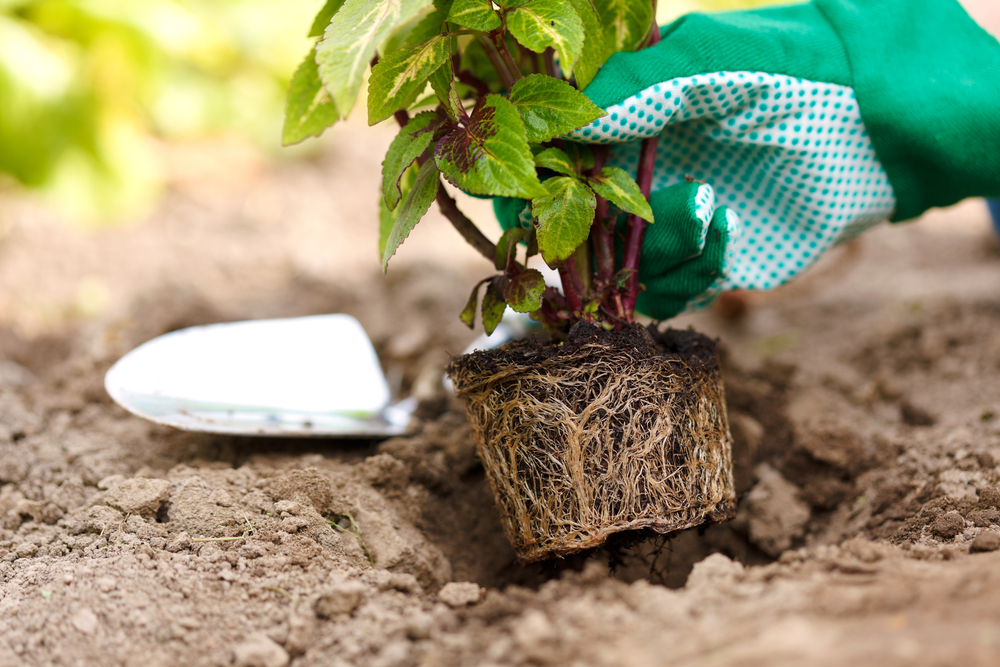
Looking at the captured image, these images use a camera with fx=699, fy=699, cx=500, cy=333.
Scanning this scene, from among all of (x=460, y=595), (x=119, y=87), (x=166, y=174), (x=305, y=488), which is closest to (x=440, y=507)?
(x=305, y=488)

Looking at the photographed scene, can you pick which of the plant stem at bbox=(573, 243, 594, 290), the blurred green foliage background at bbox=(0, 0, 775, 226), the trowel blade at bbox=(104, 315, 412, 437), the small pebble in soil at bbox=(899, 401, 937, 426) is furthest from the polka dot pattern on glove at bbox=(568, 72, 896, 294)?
the blurred green foliage background at bbox=(0, 0, 775, 226)

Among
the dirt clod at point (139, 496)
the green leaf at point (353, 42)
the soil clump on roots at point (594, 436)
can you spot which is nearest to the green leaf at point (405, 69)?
the green leaf at point (353, 42)

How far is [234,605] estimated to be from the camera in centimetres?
102

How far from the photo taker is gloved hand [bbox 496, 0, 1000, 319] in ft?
3.88

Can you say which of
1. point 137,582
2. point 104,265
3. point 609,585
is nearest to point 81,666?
point 137,582

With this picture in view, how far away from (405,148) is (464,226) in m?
0.22

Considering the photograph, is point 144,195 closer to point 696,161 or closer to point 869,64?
point 696,161

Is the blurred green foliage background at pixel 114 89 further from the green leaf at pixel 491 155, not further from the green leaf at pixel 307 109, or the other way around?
the green leaf at pixel 491 155

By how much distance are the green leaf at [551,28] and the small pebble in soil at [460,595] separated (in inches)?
30.0

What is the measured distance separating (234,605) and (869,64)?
1414 mm

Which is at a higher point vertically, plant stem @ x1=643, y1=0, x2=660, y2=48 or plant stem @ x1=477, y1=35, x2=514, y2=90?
plant stem @ x1=643, y1=0, x2=660, y2=48

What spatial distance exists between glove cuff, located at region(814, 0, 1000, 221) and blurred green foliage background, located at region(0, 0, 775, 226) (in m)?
1.87

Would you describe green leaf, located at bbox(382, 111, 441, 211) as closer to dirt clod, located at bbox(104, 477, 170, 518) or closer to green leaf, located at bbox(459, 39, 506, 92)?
green leaf, located at bbox(459, 39, 506, 92)

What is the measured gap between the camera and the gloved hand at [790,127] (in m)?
1.18
